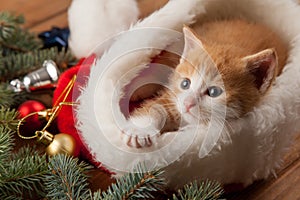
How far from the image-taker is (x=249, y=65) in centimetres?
71

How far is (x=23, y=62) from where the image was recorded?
41.8 inches

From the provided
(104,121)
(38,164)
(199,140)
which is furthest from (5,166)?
(199,140)

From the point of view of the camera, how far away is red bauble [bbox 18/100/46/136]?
0.93 m

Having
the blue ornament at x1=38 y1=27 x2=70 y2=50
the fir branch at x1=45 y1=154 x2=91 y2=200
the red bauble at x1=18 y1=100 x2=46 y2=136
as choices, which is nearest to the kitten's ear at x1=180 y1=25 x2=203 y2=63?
the fir branch at x1=45 y1=154 x2=91 y2=200

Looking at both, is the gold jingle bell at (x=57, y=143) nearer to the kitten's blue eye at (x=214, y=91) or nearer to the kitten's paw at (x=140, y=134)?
the kitten's paw at (x=140, y=134)

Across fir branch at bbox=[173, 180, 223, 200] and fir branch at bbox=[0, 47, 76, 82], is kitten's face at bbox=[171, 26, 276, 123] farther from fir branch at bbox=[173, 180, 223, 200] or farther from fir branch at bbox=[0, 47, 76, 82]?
fir branch at bbox=[0, 47, 76, 82]

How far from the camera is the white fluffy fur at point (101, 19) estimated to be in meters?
0.98

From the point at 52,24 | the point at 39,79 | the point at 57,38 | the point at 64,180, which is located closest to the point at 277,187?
the point at 64,180

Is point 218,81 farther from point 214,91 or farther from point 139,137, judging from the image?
point 139,137

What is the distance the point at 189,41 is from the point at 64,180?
0.26 metres

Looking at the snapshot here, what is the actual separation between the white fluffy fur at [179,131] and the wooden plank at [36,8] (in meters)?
0.63

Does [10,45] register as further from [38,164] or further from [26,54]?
[38,164]

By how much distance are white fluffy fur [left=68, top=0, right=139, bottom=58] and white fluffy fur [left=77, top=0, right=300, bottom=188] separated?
183 mm

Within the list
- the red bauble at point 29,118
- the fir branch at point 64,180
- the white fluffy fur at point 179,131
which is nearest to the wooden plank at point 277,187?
the white fluffy fur at point 179,131
